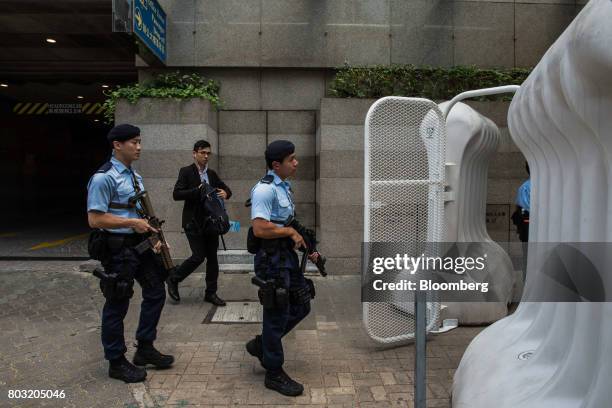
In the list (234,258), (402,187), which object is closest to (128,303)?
(402,187)

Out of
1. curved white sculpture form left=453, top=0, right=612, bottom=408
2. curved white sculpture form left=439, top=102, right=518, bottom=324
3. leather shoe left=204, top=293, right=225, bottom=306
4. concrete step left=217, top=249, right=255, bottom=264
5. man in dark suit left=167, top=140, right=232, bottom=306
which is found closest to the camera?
curved white sculpture form left=453, top=0, right=612, bottom=408

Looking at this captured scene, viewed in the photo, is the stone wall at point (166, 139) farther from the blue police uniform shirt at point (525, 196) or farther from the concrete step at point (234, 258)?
the blue police uniform shirt at point (525, 196)

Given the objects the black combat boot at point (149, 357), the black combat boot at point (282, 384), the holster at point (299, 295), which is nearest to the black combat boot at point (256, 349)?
the black combat boot at point (282, 384)

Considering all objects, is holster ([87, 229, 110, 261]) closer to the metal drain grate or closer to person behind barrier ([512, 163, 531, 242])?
the metal drain grate

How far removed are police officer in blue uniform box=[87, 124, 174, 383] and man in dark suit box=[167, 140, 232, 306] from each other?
1592mm

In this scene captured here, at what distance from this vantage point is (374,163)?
4.36 metres

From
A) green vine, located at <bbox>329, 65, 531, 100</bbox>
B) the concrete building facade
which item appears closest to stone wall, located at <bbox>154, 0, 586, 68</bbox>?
the concrete building facade

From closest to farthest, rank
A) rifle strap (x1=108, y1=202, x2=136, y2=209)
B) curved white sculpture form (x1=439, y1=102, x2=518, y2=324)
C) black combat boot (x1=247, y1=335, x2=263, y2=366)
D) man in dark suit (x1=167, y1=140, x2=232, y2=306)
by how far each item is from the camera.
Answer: rifle strap (x1=108, y1=202, x2=136, y2=209) < black combat boot (x1=247, y1=335, x2=263, y2=366) < curved white sculpture form (x1=439, y1=102, x2=518, y2=324) < man in dark suit (x1=167, y1=140, x2=232, y2=306)

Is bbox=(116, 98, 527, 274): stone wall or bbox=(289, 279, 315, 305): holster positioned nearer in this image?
bbox=(289, 279, 315, 305): holster

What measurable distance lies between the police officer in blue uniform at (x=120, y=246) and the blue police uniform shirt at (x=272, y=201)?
855 millimetres

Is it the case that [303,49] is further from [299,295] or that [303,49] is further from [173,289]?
[299,295]

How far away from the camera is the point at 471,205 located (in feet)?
17.1

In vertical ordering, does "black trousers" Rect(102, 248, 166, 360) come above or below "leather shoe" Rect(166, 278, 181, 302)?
above

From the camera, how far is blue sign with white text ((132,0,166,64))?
643 cm
